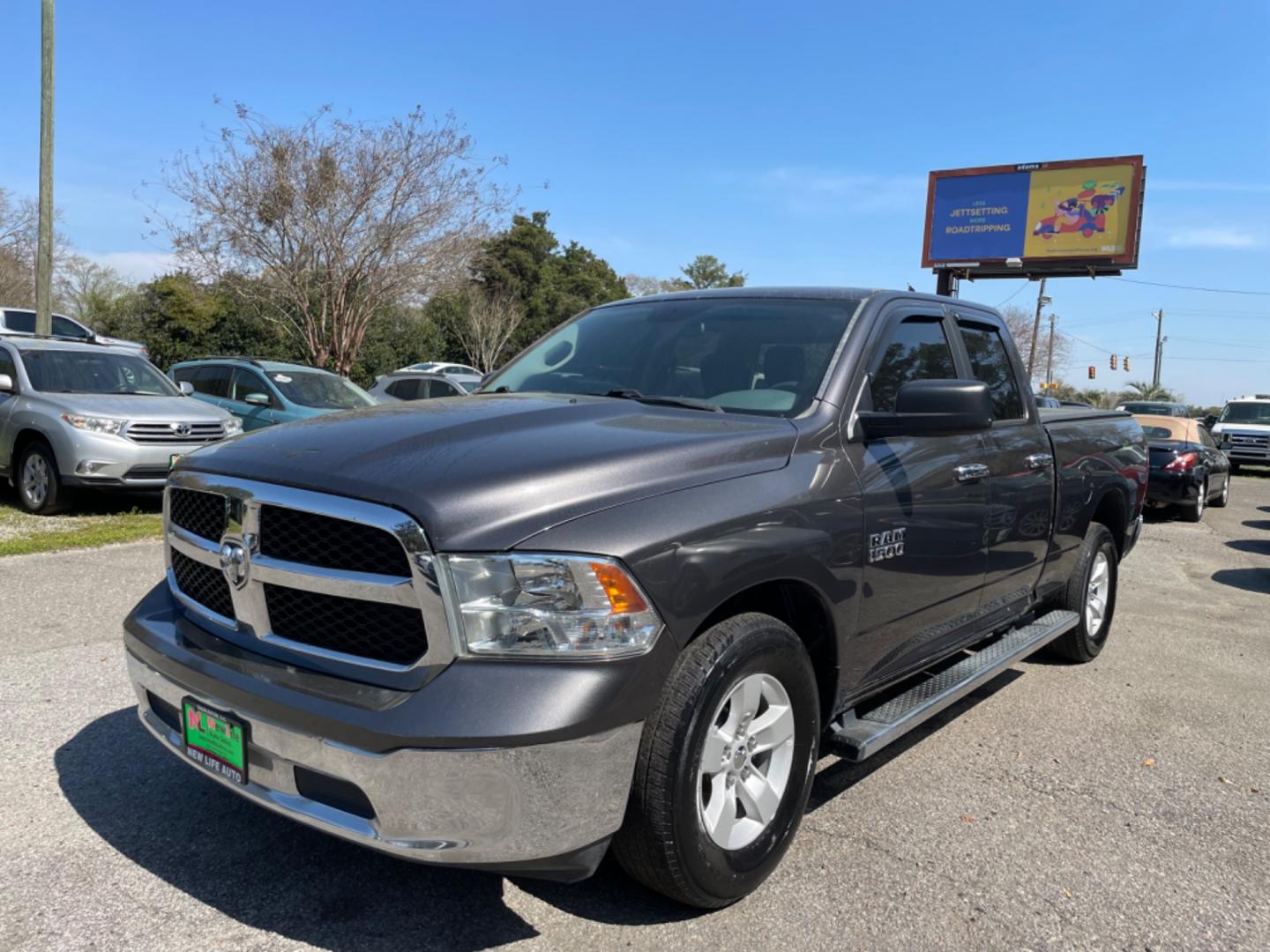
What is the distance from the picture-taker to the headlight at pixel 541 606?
221 cm

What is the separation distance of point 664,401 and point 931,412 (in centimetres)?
94

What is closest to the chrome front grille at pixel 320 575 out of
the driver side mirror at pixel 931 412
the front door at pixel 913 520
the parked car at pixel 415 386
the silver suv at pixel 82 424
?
the front door at pixel 913 520

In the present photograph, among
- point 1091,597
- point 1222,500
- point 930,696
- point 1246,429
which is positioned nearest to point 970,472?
point 930,696

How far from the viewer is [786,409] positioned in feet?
10.6

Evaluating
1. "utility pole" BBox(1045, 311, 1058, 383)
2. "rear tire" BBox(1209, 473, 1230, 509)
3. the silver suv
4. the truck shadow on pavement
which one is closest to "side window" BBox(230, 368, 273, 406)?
the silver suv

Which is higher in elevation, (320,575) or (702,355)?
(702,355)

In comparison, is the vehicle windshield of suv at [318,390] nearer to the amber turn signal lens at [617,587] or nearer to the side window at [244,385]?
the side window at [244,385]

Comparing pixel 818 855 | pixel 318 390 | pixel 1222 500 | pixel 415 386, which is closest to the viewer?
pixel 818 855

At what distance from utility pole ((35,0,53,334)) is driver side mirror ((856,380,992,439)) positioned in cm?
1428

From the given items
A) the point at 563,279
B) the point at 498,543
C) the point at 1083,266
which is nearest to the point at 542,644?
the point at 498,543

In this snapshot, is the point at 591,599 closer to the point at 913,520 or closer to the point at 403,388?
the point at 913,520

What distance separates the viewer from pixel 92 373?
9.75 metres

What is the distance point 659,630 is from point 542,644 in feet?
1.04

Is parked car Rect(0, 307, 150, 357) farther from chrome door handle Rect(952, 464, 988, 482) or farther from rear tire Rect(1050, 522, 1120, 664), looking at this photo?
chrome door handle Rect(952, 464, 988, 482)
